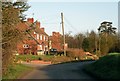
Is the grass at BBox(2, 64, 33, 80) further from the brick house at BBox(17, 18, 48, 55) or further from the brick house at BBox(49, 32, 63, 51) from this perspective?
the brick house at BBox(49, 32, 63, 51)

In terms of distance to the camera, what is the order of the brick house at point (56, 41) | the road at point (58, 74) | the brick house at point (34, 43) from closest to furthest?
1. the road at point (58, 74)
2. the brick house at point (34, 43)
3. the brick house at point (56, 41)

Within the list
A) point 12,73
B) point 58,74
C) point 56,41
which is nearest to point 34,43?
point 56,41

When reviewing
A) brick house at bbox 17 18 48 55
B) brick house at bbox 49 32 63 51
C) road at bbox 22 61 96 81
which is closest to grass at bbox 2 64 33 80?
road at bbox 22 61 96 81

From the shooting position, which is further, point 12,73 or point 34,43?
point 34,43

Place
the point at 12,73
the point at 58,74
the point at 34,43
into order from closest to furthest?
the point at 12,73, the point at 58,74, the point at 34,43

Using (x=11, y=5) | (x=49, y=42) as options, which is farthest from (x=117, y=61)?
(x=49, y=42)

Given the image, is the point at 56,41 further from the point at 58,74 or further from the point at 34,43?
the point at 58,74

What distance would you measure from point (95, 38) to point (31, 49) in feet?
55.4

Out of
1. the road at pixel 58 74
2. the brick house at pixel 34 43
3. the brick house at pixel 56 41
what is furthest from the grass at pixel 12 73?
the brick house at pixel 56 41

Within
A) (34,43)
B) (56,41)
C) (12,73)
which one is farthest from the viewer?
(56,41)

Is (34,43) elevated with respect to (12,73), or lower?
lower

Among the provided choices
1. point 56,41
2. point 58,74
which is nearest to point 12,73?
point 58,74

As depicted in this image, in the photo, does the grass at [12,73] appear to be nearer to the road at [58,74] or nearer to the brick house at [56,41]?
the road at [58,74]

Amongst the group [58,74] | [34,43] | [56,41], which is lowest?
[56,41]
